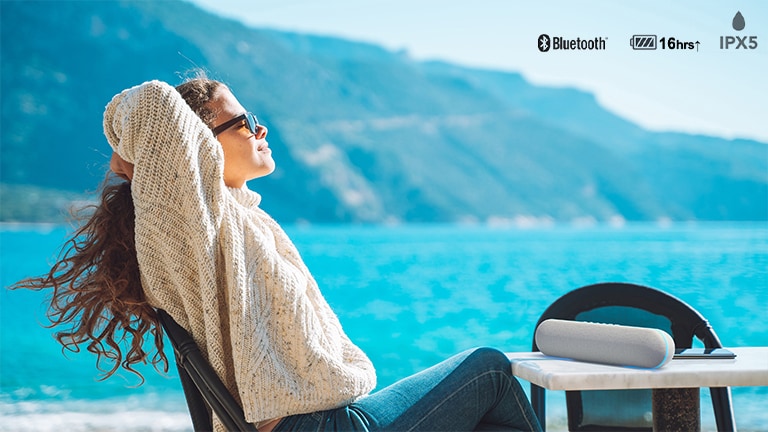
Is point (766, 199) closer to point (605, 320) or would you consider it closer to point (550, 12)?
point (550, 12)

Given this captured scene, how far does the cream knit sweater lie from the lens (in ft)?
5.08

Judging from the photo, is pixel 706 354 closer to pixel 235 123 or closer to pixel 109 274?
pixel 235 123

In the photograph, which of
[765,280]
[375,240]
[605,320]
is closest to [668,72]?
[375,240]

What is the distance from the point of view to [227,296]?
62.9 inches

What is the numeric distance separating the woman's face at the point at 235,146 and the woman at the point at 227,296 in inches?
3.7

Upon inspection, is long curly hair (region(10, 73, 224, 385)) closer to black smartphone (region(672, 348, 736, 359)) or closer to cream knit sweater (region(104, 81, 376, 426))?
cream knit sweater (region(104, 81, 376, 426))

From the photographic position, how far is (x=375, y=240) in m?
58.7

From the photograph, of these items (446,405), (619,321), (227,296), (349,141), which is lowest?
(446,405)

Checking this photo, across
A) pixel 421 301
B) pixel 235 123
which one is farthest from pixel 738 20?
pixel 421 301

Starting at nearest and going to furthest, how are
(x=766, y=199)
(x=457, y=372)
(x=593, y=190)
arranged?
(x=457, y=372) → (x=766, y=199) → (x=593, y=190)

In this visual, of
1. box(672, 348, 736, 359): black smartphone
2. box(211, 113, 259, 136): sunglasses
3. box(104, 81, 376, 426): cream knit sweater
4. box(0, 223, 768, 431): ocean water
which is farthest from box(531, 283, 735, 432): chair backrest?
box(0, 223, 768, 431): ocean water

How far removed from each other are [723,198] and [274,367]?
285ft

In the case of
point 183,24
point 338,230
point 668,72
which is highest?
point 183,24

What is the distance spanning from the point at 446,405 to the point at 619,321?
806 millimetres
